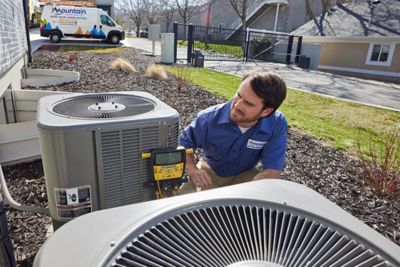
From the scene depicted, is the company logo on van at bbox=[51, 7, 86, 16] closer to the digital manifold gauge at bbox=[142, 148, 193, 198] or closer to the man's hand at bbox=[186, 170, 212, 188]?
the man's hand at bbox=[186, 170, 212, 188]

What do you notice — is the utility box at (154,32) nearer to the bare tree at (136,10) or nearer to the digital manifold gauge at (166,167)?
the digital manifold gauge at (166,167)

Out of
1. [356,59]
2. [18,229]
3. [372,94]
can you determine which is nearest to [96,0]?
[356,59]

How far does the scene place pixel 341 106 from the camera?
23.6 ft

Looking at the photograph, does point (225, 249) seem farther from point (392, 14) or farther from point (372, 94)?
point (392, 14)

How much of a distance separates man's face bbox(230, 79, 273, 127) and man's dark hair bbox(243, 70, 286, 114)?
3 cm

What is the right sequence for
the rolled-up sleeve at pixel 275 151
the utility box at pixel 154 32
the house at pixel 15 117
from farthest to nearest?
the utility box at pixel 154 32 < the house at pixel 15 117 < the rolled-up sleeve at pixel 275 151

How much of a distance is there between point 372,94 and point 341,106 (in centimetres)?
341

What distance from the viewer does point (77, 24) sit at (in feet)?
64.5

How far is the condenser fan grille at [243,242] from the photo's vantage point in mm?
691

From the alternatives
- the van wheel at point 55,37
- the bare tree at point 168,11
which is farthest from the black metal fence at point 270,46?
the bare tree at point 168,11

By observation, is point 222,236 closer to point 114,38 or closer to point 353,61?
point 353,61

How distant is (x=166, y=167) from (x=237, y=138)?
71cm

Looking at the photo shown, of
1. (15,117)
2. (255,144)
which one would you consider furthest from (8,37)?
(255,144)

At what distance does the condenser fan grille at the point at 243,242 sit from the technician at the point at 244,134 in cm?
107
